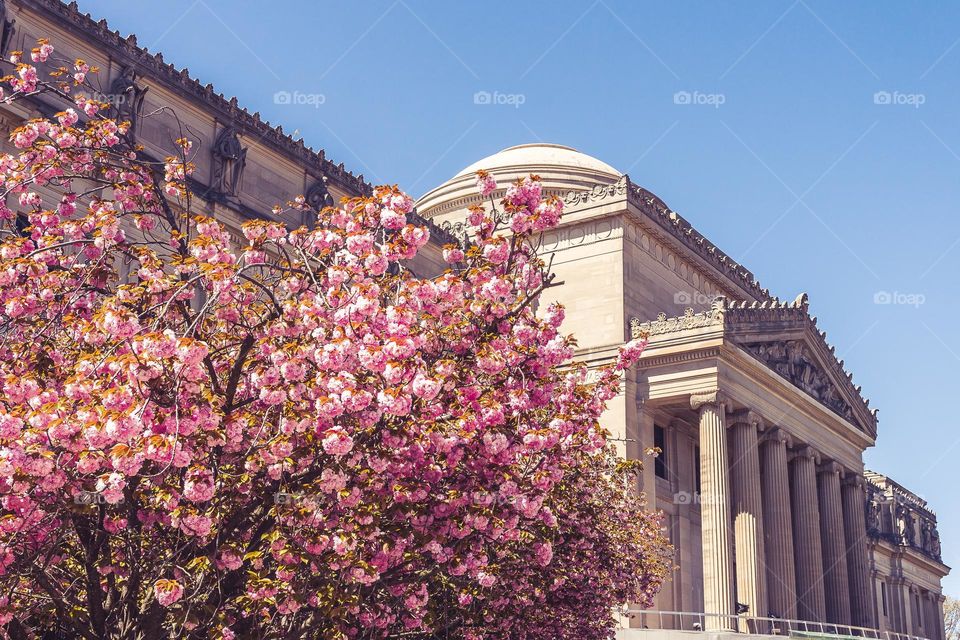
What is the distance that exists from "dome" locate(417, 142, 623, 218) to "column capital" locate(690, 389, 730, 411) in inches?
839

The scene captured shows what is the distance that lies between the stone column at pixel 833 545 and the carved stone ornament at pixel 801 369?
3.38 m

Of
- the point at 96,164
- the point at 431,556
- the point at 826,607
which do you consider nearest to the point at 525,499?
the point at 431,556

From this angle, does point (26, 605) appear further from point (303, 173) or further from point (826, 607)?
point (826, 607)

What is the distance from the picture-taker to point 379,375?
44.4 ft

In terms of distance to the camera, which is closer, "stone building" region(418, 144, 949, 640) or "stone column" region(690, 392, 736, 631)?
"stone column" region(690, 392, 736, 631)

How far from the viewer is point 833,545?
57469 mm

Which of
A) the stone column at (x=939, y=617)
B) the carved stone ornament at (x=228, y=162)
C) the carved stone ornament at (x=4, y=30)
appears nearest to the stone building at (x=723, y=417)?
the carved stone ornament at (x=228, y=162)

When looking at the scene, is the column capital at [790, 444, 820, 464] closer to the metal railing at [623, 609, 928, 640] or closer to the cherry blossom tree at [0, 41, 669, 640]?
the metal railing at [623, 609, 928, 640]

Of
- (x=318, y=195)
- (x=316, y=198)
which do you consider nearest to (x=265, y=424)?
(x=316, y=198)

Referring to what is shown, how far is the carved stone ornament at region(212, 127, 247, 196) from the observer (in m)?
38.7

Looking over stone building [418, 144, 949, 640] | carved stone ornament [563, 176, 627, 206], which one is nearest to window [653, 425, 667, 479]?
stone building [418, 144, 949, 640]

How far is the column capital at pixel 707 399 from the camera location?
4728cm

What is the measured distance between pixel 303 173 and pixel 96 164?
26.4m

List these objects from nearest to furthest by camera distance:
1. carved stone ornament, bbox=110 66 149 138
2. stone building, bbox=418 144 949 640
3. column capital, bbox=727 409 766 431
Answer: carved stone ornament, bbox=110 66 149 138 < stone building, bbox=418 144 949 640 < column capital, bbox=727 409 766 431
